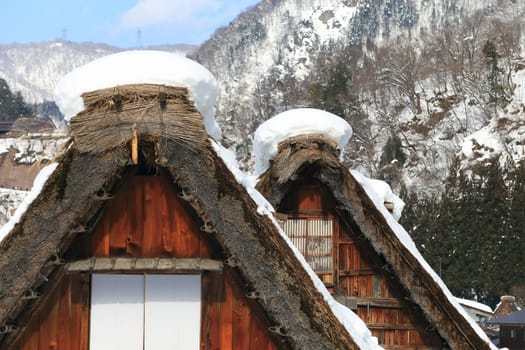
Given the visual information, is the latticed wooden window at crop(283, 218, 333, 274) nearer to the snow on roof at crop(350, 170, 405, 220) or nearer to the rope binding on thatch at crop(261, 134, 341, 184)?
the rope binding on thatch at crop(261, 134, 341, 184)

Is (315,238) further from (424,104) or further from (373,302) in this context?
(424,104)

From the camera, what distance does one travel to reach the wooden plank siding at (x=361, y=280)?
9.10 meters

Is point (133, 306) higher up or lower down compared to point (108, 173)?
lower down

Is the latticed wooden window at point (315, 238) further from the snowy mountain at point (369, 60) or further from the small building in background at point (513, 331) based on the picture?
the snowy mountain at point (369, 60)

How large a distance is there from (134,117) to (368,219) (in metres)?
4.38

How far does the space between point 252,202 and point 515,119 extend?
5624 cm

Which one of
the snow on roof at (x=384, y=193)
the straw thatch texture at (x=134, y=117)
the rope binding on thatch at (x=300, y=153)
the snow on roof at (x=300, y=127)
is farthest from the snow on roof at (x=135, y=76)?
the snow on roof at (x=384, y=193)

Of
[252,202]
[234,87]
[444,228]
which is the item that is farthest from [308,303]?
[234,87]

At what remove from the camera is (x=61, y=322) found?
5004 mm

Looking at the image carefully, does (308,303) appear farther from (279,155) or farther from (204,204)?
→ (279,155)

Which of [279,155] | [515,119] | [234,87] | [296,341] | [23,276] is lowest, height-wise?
[296,341]

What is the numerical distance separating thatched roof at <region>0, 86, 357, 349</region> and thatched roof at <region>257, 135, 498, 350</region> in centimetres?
401

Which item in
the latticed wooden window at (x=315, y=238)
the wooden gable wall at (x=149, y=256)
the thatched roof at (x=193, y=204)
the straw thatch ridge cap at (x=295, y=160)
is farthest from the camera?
the latticed wooden window at (x=315, y=238)

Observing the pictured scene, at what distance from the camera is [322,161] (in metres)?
8.84
